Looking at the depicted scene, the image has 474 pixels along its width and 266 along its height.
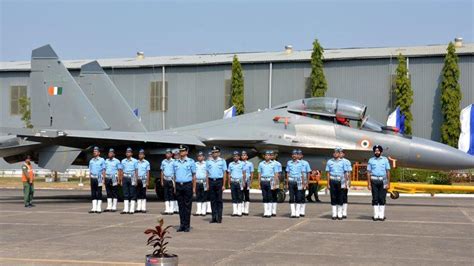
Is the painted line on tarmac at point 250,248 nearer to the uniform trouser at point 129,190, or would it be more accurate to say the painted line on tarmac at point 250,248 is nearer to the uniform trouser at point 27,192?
the uniform trouser at point 129,190

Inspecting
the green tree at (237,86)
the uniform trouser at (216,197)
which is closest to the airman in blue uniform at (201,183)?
the uniform trouser at (216,197)

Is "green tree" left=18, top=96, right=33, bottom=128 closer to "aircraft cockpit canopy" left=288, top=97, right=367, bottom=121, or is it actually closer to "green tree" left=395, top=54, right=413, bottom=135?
"green tree" left=395, top=54, right=413, bottom=135

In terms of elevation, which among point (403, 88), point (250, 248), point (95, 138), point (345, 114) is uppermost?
point (403, 88)

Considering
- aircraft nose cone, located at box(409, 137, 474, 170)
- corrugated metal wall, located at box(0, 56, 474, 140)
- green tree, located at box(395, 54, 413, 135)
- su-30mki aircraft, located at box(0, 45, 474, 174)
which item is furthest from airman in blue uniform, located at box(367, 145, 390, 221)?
corrugated metal wall, located at box(0, 56, 474, 140)

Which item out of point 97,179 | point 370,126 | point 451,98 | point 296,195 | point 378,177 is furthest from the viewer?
point 451,98

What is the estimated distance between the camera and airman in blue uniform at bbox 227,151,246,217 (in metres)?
15.2

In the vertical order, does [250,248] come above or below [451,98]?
below

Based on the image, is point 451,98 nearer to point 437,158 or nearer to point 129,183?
point 437,158

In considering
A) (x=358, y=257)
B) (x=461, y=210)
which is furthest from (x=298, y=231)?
(x=461, y=210)

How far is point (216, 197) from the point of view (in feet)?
45.9

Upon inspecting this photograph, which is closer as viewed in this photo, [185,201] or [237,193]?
[185,201]

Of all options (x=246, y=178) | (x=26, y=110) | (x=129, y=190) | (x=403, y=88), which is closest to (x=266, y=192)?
(x=246, y=178)

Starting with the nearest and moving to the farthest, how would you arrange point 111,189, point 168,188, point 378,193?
point 378,193, point 168,188, point 111,189

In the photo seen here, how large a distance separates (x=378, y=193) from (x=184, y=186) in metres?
4.50
